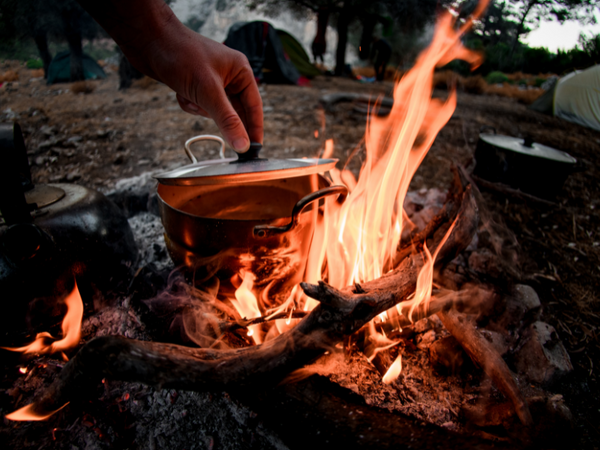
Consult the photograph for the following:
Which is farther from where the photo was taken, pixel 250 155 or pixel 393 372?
pixel 250 155

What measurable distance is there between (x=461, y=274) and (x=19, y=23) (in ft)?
15.0

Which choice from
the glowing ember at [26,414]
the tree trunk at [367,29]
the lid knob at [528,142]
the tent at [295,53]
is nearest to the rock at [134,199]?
the glowing ember at [26,414]

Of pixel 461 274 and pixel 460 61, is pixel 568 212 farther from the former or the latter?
pixel 460 61

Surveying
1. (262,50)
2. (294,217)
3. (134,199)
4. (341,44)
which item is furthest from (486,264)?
(341,44)

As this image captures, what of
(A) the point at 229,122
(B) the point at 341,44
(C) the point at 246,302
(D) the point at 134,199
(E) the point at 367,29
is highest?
(E) the point at 367,29

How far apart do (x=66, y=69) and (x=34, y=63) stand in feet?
14.3

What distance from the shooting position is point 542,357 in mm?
1493

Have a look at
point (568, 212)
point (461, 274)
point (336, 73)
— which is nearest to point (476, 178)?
point (568, 212)

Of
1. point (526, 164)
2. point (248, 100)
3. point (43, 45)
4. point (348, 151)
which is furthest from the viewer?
point (348, 151)

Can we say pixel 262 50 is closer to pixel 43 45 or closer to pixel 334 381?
pixel 43 45

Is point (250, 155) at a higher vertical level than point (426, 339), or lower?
higher

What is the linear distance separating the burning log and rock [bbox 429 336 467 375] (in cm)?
60

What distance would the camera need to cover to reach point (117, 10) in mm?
1265

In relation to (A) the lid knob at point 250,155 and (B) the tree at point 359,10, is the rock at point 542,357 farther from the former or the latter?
(B) the tree at point 359,10
